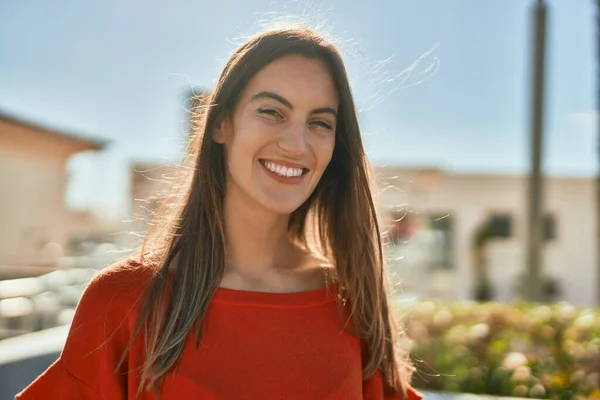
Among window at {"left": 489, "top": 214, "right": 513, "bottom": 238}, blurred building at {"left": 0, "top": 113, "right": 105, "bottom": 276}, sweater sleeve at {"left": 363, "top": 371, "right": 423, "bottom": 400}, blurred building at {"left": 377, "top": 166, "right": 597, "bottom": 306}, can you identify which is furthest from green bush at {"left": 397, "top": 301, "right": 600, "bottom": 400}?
window at {"left": 489, "top": 214, "right": 513, "bottom": 238}

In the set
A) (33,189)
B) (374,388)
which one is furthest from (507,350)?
(33,189)

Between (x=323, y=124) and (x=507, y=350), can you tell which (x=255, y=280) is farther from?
(x=507, y=350)

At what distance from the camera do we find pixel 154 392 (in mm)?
1744

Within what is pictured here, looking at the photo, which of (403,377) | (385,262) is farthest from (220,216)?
(403,377)

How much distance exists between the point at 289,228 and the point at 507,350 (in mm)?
2177

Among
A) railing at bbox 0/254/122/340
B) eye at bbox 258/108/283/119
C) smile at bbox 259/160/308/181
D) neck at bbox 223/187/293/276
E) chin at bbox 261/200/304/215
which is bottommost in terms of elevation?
railing at bbox 0/254/122/340

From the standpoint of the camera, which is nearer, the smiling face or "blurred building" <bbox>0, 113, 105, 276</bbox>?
the smiling face

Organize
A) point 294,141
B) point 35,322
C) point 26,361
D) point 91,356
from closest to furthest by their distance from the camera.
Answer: point 91,356, point 294,141, point 26,361, point 35,322

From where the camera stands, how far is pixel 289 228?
7.49 ft

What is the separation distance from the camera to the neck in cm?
204

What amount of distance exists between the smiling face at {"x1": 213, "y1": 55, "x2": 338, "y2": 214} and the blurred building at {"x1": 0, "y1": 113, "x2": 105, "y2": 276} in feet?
40.6

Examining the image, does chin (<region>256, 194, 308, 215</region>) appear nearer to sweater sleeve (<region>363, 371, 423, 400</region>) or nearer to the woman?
the woman

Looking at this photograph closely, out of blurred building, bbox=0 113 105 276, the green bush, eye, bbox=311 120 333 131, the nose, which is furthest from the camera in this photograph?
blurred building, bbox=0 113 105 276

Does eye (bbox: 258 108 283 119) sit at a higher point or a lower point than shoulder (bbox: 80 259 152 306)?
higher
